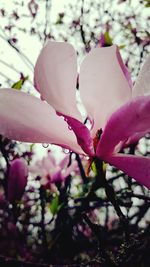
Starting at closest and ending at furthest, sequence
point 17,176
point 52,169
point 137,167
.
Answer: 1. point 137,167
2. point 17,176
3. point 52,169

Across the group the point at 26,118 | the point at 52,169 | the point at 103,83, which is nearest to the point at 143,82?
the point at 103,83

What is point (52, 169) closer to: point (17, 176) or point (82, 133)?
point (17, 176)

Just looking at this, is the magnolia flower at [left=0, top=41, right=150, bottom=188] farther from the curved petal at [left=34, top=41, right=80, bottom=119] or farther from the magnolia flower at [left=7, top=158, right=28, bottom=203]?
the magnolia flower at [left=7, top=158, right=28, bottom=203]

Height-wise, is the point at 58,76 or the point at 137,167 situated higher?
the point at 58,76

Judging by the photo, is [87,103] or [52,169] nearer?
[87,103]

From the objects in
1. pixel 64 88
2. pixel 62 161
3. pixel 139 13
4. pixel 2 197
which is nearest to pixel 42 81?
pixel 64 88

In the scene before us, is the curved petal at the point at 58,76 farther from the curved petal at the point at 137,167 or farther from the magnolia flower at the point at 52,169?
the magnolia flower at the point at 52,169

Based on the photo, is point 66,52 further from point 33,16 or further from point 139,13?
point 139,13

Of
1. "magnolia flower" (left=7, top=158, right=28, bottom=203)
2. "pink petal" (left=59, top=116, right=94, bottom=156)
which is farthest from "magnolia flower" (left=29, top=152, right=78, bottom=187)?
"pink petal" (left=59, top=116, right=94, bottom=156)
